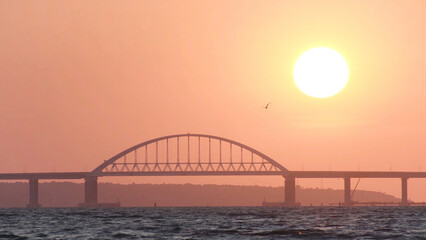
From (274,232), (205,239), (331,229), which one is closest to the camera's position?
(205,239)

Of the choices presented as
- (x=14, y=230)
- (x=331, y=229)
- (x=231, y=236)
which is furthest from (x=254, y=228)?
(x=14, y=230)

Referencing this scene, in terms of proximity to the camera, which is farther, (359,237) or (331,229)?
(331,229)

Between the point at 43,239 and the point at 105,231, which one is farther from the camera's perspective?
the point at 105,231

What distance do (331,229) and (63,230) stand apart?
93.1ft

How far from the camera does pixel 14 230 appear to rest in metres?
104

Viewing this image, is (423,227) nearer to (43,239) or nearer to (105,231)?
(105,231)

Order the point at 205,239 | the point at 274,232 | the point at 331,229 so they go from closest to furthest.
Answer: the point at 205,239 → the point at 274,232 → the point at 331,229

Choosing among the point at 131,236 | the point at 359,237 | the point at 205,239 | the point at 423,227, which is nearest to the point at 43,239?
the point at 131,236

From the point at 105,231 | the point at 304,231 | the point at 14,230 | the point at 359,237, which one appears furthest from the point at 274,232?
the point at 14,230

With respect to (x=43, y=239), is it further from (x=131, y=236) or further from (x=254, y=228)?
(x=254, y=228)

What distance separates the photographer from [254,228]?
104 m

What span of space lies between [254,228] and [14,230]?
2599cm

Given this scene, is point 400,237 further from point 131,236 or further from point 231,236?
point 131,236

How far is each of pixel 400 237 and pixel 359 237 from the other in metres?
3.75
